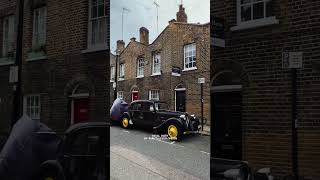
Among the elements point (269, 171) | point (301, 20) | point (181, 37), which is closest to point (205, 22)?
point (181, 37)

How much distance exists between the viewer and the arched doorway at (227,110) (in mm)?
1277

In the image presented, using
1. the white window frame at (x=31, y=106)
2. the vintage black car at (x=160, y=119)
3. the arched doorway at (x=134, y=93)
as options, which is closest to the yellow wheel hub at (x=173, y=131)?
the vintage black car at (x=160, y=119)

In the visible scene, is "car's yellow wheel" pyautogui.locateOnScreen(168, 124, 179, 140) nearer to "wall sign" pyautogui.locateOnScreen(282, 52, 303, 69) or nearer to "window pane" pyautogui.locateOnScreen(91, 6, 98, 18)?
"wall sign" pyautogui.locateOnScreen(282, 52, 303, 69)

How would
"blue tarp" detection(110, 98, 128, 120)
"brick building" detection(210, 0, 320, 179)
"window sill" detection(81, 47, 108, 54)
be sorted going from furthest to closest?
1. "window sill" detection(81, 47, 108, 54)
2. "blue tarp" detection(110, 98, 128, 120)
3. "brick building" detection(210, 0, 320, 179)

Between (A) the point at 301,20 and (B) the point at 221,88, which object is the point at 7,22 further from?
(A) the point at 301,20

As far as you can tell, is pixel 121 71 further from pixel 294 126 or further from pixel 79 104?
pixel 294 126

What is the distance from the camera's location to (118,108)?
183 cm

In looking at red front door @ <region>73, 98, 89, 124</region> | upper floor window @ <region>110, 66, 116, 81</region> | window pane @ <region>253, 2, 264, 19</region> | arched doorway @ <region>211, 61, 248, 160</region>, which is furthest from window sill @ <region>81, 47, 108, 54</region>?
A: window pane @ <region>253, 2, 264, 19</region>

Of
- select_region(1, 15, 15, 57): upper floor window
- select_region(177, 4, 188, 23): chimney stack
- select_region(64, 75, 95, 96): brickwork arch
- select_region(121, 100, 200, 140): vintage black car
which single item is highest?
select_region(1, 15, 15, 57): upper floor window

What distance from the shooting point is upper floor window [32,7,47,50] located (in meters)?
2.71

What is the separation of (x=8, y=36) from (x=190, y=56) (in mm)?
1980

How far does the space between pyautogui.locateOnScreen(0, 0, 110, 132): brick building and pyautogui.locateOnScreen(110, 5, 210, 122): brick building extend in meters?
0.33

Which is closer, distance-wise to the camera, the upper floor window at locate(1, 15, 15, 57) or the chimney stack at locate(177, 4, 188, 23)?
the chimney stack at locate(177, 4, 188, 23)

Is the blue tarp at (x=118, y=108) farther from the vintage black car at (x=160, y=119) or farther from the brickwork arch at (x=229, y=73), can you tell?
the brickwork arch at (x=229, y=73)
